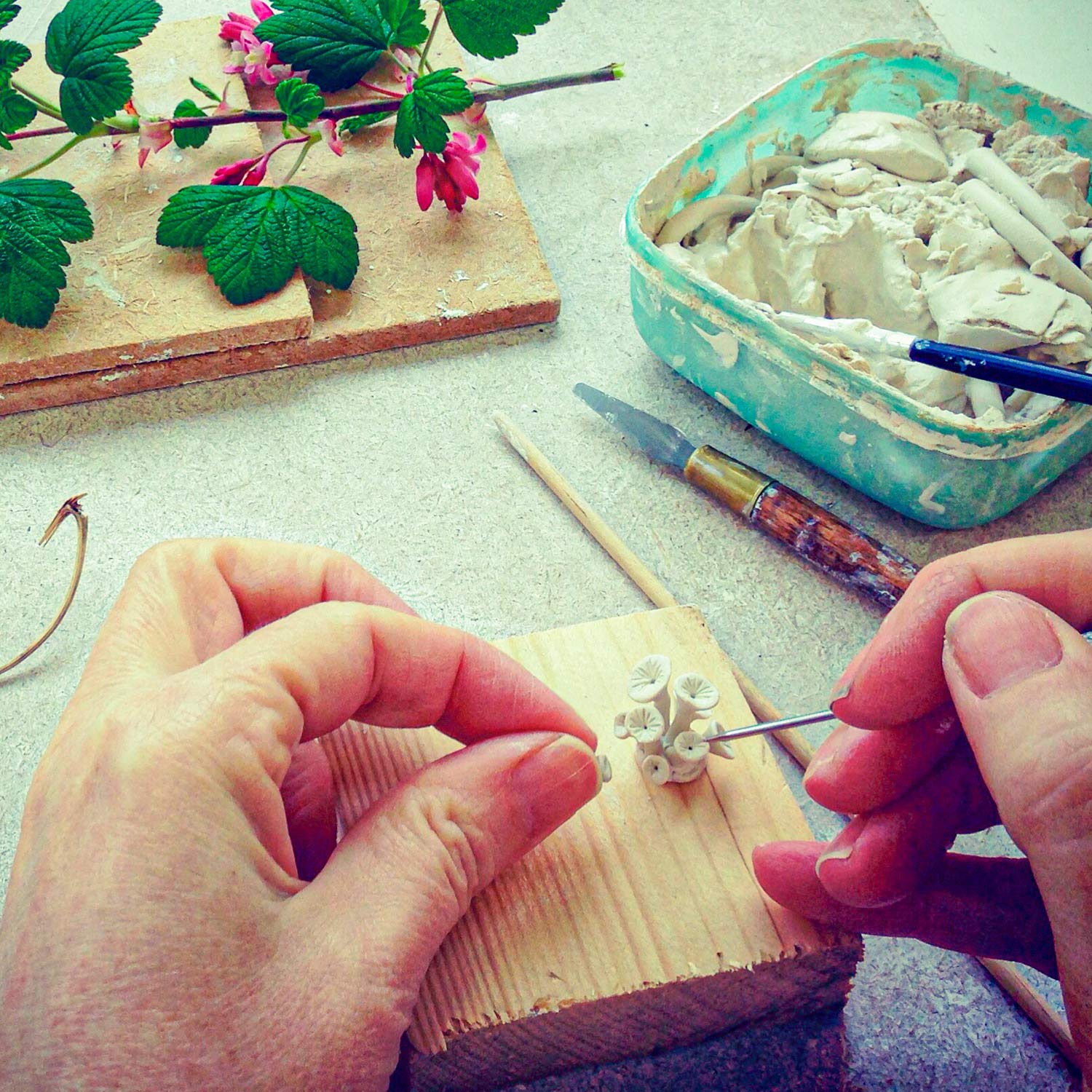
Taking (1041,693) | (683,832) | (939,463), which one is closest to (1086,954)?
(1041,693)

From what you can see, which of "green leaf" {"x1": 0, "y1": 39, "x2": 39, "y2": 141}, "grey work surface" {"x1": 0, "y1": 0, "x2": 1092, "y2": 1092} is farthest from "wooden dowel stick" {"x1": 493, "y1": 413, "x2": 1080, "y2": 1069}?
"green leaf" {"x1": 0, "y1": 39, "x2": 39, "y2": 141}

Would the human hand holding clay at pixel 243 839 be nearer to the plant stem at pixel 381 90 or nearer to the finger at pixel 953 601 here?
the finger at pixel 953 601

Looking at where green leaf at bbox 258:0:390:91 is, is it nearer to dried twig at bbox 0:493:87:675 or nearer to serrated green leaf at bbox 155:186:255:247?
→ serrated green leaf at bbox 155:186:255:247

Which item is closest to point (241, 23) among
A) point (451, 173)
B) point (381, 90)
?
point (381, 90)

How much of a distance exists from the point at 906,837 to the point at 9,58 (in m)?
1.28

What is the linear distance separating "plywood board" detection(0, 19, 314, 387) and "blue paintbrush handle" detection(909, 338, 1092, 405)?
726 mm

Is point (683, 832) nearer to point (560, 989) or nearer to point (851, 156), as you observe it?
point (560, 989)

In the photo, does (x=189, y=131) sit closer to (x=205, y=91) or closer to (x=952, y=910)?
(x=205, y=91)

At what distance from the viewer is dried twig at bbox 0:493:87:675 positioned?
1.02 metres

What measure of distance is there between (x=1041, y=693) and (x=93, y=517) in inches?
39.3

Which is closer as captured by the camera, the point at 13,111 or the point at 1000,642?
the point at 1000,642

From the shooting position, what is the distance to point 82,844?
0.53m

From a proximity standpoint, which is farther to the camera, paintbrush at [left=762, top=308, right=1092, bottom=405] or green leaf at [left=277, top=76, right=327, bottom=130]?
green leaf at [left=277, top=76, right=327, bottom=130]

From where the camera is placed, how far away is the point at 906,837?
27.7 inches
